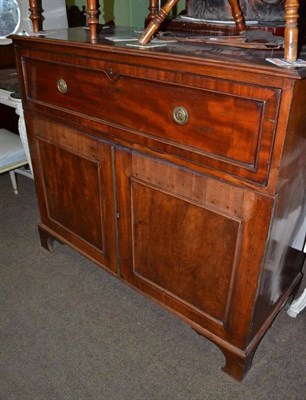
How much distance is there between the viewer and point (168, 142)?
3.73 feet

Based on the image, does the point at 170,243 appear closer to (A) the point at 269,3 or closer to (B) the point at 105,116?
(B) the point at 105,116

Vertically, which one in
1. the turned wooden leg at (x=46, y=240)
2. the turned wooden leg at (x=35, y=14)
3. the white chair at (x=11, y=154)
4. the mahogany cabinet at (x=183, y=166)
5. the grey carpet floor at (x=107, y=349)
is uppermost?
the turned wooden leg at (x=35, y=14)

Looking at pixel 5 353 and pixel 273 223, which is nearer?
pixel 273 223

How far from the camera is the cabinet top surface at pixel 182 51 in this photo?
2.86ft

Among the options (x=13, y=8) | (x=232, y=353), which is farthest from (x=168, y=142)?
(x=13, y=8)

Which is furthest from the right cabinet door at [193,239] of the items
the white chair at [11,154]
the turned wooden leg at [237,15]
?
the white chair at [11,154]

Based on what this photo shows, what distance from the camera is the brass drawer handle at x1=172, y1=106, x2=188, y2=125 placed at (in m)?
1.05

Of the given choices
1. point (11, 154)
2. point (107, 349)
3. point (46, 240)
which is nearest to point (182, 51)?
point (107, 349)

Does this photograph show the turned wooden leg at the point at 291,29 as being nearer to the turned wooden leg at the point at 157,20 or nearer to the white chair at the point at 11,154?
the turned wooden leg at the point at 157,20

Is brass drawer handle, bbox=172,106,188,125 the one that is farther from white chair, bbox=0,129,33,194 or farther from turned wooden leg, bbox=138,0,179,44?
white chair, bbox=0,129,33,194

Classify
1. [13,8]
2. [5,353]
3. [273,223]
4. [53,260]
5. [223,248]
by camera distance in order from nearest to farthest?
1. [273,223]
2. [223,248]
3. [5,353]
4. [53,260]
5. [13,8]

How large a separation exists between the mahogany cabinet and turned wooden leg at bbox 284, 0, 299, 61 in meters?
0.07

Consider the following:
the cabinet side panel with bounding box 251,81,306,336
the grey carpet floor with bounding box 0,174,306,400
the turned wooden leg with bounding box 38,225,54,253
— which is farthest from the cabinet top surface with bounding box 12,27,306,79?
the grey carpet floor with bounding box 0,174,306,400

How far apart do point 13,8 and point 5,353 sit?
223 centimetres
